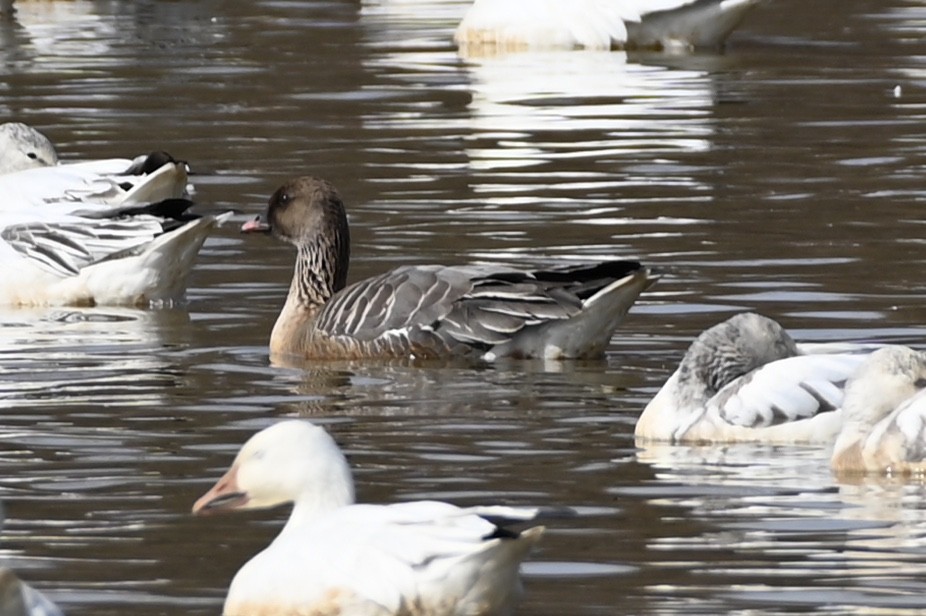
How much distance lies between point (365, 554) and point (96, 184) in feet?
27.0

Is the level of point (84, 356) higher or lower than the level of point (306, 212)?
lower

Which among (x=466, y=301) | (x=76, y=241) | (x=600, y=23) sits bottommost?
(x=600, y=23)

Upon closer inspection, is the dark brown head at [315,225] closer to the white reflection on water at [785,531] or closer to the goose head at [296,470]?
the white reflection on water at [785,531]

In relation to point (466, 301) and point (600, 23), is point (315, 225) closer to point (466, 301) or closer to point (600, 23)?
point (466, 301)

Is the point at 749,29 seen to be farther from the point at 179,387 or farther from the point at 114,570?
the point at 114,570

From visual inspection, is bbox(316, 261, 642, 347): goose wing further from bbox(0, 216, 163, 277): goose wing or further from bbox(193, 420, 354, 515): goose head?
bbox(193, 420, 354, 515): goose head

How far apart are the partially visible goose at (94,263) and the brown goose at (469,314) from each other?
1362 millimetres

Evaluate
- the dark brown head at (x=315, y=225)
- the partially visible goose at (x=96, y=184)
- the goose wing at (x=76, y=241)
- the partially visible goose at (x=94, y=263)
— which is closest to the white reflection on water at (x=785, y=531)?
the dark brown head at (x=315, y=225)

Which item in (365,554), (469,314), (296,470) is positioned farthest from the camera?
(469,314)

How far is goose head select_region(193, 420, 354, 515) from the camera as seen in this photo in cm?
721

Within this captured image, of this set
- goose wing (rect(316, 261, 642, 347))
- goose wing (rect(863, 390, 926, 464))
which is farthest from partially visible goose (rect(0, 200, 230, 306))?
goose wing (rect(863, 390, 926, 464))

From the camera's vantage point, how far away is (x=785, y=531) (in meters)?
8.10

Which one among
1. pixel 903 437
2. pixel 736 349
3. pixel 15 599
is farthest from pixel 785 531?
pixel 15 599

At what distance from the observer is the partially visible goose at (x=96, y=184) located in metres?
14.6
